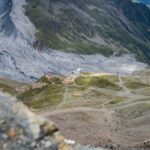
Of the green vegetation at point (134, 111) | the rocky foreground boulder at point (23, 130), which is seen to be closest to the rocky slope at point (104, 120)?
the green vegetation at point (134, 111)

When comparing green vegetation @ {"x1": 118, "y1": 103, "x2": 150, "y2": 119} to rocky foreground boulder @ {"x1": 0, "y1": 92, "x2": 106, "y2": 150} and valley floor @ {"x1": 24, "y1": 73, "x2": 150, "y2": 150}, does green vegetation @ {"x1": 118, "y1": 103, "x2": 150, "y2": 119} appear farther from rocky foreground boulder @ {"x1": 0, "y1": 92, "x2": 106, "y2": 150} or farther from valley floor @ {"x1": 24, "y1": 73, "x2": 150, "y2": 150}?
rocky foreground boulder @ {"x1": 0, "y1": 92, "x2": 106, "y2": 150}

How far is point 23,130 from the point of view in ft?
55.6

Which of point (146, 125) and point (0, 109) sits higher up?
point (0, 109)

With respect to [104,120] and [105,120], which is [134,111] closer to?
[105,120]

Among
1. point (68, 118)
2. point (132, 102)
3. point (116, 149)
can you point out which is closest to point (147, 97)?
point (132, 102)

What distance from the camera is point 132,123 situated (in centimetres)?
14800

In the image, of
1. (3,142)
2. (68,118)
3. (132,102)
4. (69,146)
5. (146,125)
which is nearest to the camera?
(3,142)

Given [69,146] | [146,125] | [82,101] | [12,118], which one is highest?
[12,118]

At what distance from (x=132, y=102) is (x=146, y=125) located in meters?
45.6

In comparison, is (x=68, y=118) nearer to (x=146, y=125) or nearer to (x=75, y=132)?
(x=75, y=132)

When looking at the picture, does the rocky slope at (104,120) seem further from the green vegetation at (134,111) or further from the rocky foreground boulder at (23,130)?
the rocky foreground boulder at (23,130)

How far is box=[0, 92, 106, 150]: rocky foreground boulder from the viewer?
16609mm

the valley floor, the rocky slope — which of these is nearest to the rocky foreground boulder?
the rocky slope

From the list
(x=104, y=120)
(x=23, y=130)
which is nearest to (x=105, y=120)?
(x=104, y=120)
